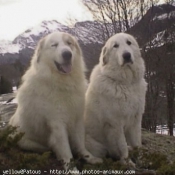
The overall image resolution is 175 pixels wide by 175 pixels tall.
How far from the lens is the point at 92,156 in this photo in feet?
15.8

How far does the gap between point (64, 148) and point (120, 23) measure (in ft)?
36.3

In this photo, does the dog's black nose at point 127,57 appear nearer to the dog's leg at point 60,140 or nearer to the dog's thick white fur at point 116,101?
the dog's thick white fur at point 116,101

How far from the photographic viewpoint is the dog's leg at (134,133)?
16.3 ft

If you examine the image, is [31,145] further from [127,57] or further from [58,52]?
[127,57]

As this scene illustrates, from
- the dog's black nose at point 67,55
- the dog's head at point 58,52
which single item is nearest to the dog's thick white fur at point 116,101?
the dog's head at point 58,52

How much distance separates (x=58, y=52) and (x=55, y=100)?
2.20 ft

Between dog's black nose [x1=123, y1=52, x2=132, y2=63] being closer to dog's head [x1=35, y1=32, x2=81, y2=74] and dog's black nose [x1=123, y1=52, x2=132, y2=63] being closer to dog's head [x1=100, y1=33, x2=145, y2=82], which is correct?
dog's head [x1=100, y1=33, x2=145, y2=82]

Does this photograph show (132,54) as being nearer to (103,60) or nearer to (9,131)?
(103,60)

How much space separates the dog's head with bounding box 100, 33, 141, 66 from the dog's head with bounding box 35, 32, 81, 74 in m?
0.57

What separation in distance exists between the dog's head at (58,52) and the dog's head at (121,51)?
57 cm

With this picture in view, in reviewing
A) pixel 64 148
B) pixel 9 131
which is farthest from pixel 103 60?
pixel 9 131

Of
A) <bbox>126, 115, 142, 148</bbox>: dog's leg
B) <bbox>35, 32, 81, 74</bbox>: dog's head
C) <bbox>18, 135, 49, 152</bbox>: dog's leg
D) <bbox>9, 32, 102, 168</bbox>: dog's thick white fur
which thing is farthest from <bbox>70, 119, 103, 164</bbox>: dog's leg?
<bbox>35, 32, 81, 74</bbox>: dog's head

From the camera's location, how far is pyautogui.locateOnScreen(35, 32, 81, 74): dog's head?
4551mm

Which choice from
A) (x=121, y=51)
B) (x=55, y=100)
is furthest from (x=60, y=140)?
(x=121, y=51)
